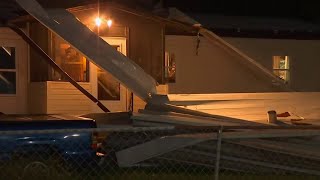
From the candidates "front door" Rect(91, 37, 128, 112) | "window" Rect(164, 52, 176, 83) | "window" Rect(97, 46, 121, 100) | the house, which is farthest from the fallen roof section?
"window" Rect(164, 52, 176, 83)

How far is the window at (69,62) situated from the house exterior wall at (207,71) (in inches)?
99.7

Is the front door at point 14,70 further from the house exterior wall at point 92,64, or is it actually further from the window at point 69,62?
the window at point 69,62

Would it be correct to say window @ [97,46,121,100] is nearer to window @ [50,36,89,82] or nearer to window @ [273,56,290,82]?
window @ [50,36,89,82]

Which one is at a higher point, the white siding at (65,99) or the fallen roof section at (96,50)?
the fallen roof section at (96,50)

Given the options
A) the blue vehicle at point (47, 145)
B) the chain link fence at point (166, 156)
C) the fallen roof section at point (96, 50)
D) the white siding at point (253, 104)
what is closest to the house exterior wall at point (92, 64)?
the fallen roof section at point (96, 50)

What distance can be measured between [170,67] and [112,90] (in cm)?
210

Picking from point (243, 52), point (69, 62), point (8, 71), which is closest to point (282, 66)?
point (243, 52)

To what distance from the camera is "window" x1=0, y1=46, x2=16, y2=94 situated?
1448cm

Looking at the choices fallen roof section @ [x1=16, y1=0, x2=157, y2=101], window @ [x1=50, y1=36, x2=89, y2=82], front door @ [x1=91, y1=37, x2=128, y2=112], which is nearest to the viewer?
fallen roof section @ [x1=16, y1=0, x2=157, y2=101]

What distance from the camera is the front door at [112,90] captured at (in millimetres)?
14391

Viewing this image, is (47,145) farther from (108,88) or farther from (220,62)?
(220,62)

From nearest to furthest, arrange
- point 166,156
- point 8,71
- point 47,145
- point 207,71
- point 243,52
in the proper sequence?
point 47,145
point 166,156
point 8,71
point 243,52
point 207,71

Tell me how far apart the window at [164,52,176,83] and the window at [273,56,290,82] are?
3.21 m

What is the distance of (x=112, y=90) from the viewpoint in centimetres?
1453
